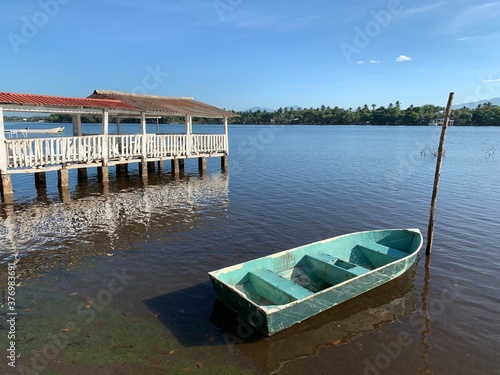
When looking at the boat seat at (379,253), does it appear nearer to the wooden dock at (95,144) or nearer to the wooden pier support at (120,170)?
the wooden dock at (95,144)

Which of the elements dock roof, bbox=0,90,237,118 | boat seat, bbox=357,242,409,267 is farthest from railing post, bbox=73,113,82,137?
boat seat, bbox=357,242,409,267

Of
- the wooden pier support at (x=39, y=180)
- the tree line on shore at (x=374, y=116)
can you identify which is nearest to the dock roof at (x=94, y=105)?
the wooden pier support at (x=39, y=180)

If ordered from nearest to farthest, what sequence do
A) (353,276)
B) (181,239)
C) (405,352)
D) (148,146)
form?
1. (405,352)
2. (353,276)
3. (181,239)
4. (148,146)

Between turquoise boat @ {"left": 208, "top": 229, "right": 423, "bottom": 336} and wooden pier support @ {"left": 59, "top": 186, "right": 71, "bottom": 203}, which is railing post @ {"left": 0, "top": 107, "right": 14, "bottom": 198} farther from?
turquoise boat @ {"left": 208, "top": 229, "right": 423, "bottom": 336}

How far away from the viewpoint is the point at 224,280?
284 inches

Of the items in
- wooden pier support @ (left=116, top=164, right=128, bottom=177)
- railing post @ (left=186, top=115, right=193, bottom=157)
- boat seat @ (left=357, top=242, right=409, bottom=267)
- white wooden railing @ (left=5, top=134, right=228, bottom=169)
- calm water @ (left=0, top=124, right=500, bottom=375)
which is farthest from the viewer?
railing post @ (left=186, top=115, right=193, bottom=157)

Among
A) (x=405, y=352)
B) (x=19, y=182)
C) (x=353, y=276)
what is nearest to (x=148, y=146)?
(x=19, y=182)

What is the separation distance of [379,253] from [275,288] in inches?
139

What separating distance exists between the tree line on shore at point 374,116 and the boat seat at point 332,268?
388ft

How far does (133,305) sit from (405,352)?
17.4 ft

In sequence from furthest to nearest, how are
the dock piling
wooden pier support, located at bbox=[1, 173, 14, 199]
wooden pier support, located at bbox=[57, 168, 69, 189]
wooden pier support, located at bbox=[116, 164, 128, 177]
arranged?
wooden pier support, located at bbox=[116, 164, 128, 177], the dock piling, wooden pier support, located at bbox=[57, 168, 69, 189], wooden pier support, located at bbox=[1, 173, 14, 199]

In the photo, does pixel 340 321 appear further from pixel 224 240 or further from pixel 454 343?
pixel 224 240

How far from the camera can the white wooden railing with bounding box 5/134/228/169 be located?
15.1 metres

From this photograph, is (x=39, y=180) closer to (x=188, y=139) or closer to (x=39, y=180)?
(x=39, y=180)
